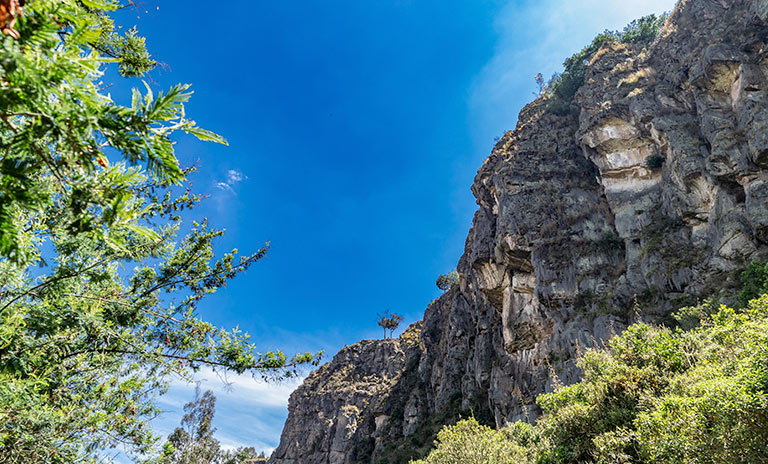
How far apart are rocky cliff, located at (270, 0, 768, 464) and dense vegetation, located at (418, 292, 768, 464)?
5160 millimetres

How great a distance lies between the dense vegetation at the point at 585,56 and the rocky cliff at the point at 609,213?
1817mm

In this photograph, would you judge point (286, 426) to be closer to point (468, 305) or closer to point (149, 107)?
point (468, 305)

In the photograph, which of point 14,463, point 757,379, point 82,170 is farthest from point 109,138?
point 757,379

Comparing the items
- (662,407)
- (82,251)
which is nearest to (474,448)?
(662,407)

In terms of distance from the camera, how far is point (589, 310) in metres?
28.0

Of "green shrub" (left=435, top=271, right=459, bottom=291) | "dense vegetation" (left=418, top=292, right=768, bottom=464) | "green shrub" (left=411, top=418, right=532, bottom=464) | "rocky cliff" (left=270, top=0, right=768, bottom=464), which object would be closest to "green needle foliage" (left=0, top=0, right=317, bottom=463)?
"dense vegetation" (left=418, top=292, right=768, bottom=464)

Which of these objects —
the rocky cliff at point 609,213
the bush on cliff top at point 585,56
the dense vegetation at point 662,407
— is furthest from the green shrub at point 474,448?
the bush on cliff top at point 585,56

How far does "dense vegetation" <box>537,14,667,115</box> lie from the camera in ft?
144

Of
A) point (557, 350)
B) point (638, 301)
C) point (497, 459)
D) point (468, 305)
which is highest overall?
point (468, 305)

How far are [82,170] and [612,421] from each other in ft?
46.7

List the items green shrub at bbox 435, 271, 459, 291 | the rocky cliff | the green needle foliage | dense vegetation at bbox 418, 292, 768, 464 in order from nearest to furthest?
the green needle foliage
dense vegetation at bbox 418, 292, 768, 464
the rocky cliff
green shrub at bbox 435, 271, 459, 291

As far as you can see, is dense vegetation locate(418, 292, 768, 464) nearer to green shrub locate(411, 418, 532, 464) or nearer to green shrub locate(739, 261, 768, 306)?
green shrub locate(411, 418, 532, 464)

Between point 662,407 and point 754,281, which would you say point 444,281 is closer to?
point 754,281

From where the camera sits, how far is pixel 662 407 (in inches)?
322
